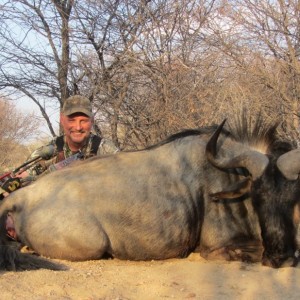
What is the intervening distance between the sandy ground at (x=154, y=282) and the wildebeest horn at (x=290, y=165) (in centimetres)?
75

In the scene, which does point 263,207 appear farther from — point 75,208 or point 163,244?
point 75,208

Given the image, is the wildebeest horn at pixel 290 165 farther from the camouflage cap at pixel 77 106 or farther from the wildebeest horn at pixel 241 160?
the camouflage cap at pixel 77 106

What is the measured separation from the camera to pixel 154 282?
11.8 feet

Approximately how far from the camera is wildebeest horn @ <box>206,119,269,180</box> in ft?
14.3

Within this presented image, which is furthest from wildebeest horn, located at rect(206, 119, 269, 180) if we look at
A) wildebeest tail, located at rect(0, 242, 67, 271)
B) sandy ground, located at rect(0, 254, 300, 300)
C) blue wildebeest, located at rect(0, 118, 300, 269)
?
wildebeest tail, located at rect(0, 242, 67, 271)

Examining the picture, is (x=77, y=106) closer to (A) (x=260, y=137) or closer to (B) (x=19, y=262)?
(A) (x=260, y=137)

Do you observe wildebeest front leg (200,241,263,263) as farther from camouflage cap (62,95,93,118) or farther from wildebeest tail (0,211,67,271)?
camouflage cap (62,95,93,118)

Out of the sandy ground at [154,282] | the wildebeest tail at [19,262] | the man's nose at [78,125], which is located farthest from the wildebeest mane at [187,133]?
the wildebeest tail at [19,262]

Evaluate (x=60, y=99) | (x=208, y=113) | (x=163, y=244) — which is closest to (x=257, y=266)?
(x=163, y=244)

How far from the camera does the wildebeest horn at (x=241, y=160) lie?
4359mm

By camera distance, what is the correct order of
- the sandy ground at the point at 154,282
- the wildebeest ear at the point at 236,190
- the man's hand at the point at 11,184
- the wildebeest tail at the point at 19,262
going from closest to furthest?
the sandy ground at the point at 154,282 < the wildebeest tail at the point at 19,262 < the wildebeest ear at the point at 236,190 < the man's hand at the point at 11,184

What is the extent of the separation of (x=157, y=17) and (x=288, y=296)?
5140 millimetres

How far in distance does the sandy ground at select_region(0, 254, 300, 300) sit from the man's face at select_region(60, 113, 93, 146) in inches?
77.7

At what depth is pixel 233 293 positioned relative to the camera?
11.1ft
